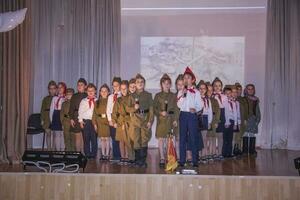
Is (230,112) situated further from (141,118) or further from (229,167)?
(141,118)

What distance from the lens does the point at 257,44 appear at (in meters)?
7.85

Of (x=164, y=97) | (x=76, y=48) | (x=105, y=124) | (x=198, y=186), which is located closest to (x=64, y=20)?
(x=76, y=48)

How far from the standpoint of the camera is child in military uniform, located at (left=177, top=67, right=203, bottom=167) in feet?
17.0

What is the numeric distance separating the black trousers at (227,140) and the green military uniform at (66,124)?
232cm

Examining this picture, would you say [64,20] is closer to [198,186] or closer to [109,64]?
[109,64]

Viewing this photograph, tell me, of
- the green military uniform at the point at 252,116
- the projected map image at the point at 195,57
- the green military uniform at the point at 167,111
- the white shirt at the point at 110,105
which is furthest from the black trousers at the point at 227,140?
the projected map image at the point at 195,57

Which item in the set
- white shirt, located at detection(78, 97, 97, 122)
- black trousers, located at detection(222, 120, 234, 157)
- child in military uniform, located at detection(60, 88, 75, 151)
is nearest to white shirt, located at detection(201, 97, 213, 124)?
black trousers, located at detection(222, 120, 234, 157)

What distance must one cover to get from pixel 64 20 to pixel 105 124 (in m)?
2.90

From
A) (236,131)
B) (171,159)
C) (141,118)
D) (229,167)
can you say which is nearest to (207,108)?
(236,131)

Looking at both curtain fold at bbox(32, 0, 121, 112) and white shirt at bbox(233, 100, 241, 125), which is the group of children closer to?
white shirt at bbox(233, 100, 241, 125)

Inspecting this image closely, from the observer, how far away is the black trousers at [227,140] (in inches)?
242

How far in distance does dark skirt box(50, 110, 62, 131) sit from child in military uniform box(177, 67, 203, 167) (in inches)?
84.5

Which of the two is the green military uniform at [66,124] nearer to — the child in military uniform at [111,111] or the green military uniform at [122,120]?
the child in military uniform at [111,111]

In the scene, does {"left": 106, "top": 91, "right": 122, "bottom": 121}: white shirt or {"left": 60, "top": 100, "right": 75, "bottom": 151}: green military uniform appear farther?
{"left": 60, "top": 100, "right": 75, "bottom": 151}: green military uniform
